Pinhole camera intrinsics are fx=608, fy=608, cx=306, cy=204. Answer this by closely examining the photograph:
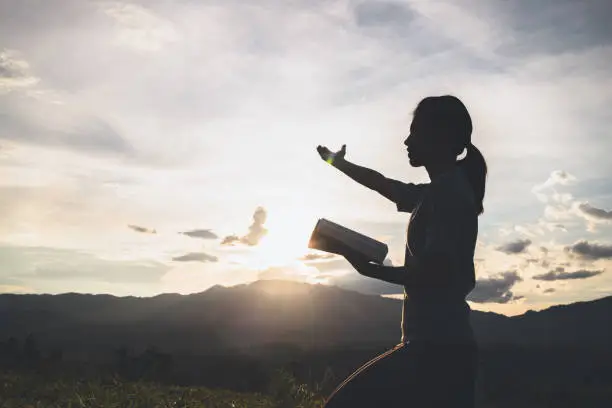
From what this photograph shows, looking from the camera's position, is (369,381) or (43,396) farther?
(43,396)

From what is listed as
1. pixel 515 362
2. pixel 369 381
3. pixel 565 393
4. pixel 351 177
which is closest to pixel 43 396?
pixel 351 177

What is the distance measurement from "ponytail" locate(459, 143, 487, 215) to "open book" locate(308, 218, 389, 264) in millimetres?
686

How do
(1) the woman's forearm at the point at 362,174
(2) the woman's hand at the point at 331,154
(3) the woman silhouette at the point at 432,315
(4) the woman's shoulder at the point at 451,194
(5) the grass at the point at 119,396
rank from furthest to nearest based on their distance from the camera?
(5) the grass at the point at 119,396 < (2) the woman's hand at the point at 331,154 < (1) the woman's forearm at the point at 362,174 < (4) the woman's shoulder at the point at 451,194 < (3) the woman silhouette at the point at 432,315

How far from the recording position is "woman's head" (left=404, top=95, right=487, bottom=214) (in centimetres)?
336

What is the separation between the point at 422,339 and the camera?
117 inches

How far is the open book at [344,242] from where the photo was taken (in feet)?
10.2

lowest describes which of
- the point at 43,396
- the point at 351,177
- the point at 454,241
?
the point at 43,396

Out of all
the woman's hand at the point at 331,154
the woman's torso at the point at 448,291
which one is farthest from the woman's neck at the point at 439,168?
the woman's hand at the point at 331,154

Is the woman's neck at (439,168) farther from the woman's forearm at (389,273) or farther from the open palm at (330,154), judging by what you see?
the open palm at (330,154)

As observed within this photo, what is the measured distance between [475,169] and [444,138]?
10.1 inches

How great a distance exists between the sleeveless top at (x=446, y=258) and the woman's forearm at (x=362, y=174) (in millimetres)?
1101

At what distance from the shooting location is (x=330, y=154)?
459 cm

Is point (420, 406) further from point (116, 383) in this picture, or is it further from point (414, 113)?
point (116, 383)

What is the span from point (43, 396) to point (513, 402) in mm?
93666
